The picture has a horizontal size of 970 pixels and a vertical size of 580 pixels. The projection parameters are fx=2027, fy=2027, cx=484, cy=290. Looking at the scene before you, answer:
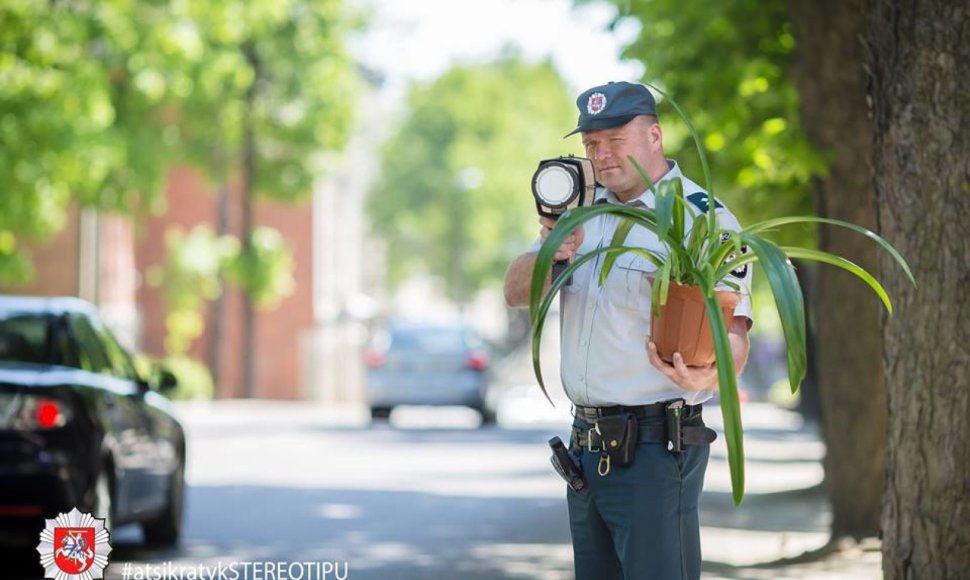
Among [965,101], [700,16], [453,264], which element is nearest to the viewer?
[965,101]

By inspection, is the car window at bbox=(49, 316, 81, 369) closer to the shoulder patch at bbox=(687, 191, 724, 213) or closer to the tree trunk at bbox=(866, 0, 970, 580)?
the tree trunk at bbox=(866, 0, 970, 580)

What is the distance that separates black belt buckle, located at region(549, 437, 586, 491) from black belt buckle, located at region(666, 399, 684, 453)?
0.26m

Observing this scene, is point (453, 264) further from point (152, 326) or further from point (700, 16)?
point (700, 16)

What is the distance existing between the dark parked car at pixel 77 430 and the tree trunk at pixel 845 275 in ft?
14.1

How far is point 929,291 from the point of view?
7262 millimetres

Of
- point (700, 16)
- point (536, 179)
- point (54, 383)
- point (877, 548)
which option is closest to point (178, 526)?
point (54, 383)

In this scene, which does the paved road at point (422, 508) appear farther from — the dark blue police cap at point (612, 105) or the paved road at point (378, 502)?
the dark blue police cap at point (612, 105)

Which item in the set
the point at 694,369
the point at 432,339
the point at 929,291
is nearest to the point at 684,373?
the point at 694,369

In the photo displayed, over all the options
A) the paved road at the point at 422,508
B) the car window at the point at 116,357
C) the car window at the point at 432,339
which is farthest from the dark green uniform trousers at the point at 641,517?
the car window at the point at 432,339

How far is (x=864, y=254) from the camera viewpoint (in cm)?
Result: 1302

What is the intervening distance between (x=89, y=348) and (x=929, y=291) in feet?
18.7

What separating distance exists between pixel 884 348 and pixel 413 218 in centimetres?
7108

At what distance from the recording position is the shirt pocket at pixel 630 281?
5.44 metres

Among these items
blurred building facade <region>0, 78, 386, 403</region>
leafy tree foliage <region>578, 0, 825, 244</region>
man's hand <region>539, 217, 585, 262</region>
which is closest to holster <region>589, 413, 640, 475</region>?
man's hand <region>539, 217, 585, 262</region>
